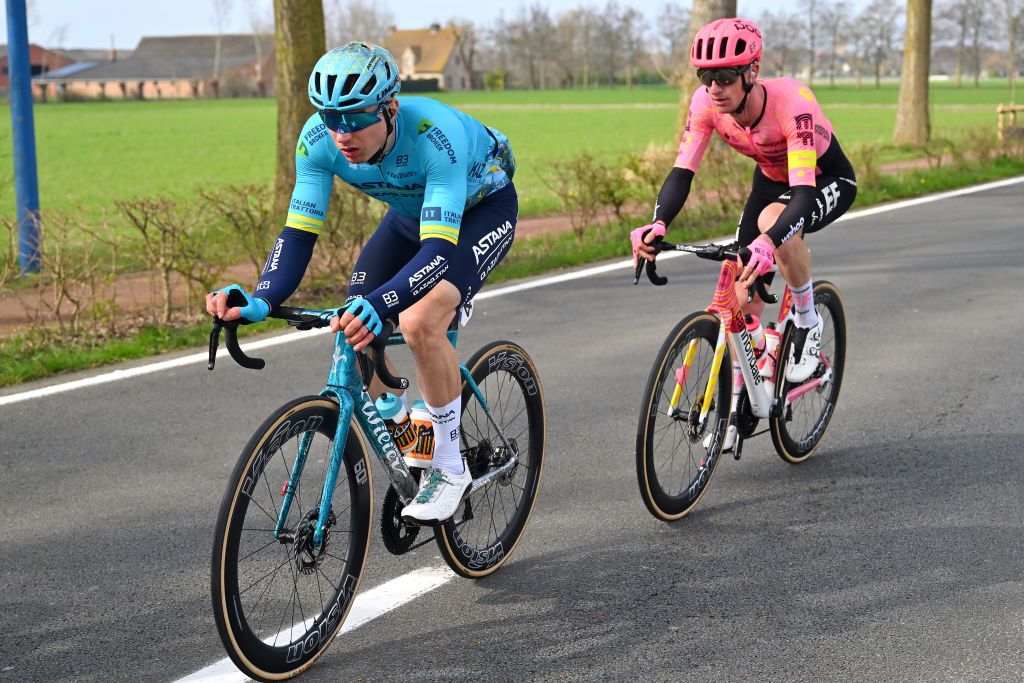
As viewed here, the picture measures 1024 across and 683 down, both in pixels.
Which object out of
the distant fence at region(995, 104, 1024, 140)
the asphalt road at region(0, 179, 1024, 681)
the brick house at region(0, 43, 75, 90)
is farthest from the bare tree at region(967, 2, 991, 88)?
the asphalt road at region(0, 179, 1024, 681)

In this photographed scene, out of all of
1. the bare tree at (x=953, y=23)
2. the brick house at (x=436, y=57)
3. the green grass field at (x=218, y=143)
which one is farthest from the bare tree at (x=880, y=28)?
the green grass field at (x=218, y=143)

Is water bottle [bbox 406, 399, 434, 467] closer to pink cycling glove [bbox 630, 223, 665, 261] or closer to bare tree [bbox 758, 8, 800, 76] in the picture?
pink cycling glove [bbox 630, 223, 665, 261]

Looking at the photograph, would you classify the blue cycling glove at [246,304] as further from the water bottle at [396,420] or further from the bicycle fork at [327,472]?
the water bottle at [396,420]

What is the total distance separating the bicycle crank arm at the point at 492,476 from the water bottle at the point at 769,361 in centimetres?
150

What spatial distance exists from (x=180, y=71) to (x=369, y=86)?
15930 centimetres

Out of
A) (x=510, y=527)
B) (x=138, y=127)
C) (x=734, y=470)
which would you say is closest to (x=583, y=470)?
(x=734, y=470)

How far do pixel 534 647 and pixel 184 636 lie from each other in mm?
1231

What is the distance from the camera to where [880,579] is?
474 centimetres

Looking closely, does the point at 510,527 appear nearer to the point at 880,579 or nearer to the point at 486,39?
the point at 880,579

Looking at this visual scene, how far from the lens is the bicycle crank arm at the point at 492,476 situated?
4617 mm

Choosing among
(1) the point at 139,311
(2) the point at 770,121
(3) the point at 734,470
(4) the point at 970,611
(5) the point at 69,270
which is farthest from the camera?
(1) the point at 139,311

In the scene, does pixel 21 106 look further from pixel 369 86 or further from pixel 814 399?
pixel 369 86

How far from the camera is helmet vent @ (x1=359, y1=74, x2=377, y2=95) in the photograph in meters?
3.85

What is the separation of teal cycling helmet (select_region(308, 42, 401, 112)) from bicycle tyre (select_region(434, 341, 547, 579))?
1117mm
